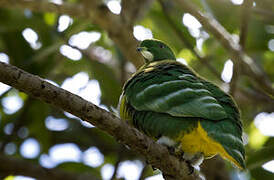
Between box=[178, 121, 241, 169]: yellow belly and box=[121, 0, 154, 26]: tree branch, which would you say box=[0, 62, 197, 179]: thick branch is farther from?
box=[121, 0, 154, 26]: tree branch

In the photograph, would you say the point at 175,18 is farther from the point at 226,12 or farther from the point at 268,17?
the point at 268,17

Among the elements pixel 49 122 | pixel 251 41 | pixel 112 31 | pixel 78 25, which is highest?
pixel 251 41

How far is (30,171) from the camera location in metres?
4.39

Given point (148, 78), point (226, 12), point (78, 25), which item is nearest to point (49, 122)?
point (78, 25)

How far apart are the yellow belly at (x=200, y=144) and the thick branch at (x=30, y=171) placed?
1466 millimetres

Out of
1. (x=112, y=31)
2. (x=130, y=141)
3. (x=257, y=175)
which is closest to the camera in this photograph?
(x=130, y=141)

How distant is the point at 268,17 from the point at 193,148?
2.22 metres

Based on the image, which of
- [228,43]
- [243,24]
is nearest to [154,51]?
[228,43]

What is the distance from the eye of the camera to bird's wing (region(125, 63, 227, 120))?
2.98 metres

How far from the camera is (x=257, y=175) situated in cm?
422

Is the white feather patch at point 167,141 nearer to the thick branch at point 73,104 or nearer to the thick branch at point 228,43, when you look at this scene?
the thick branch at point 73,104

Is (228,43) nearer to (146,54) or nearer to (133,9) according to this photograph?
(146,54)

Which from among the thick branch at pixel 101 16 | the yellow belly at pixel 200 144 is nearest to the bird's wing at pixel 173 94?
the yellow belly at pixel 200 144

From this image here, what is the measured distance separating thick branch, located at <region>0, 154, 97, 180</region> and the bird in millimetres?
1264
